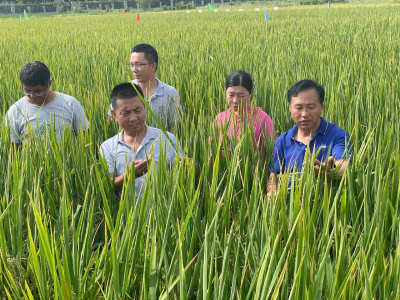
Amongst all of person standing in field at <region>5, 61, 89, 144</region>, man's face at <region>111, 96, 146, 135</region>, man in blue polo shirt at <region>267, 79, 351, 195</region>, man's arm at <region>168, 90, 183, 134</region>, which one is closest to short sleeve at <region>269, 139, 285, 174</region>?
man in blue polo shirt at <region>267, 79, 351, 195</region>

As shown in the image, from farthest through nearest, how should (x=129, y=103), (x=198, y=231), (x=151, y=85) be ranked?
(x=151, y=85) → (x=129, y=103) → (x=198, y=231)

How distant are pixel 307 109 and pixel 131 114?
0.70 m

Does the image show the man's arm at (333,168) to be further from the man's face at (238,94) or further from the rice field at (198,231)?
the man's face at (238,94)

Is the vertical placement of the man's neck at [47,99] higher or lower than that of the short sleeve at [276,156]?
higher

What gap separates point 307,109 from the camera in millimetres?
2143

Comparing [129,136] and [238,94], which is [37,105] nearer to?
[129,136]

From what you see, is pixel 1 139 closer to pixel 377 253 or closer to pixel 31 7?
pixel 377 253

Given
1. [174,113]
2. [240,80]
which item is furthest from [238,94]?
[174,113]

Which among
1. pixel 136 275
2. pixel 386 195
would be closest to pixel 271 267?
pixel 136 275

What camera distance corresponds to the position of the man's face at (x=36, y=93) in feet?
8.54

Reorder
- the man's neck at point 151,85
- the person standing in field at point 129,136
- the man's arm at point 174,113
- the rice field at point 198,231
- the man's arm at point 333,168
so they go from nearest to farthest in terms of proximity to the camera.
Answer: the rice field at point 198,231 < the man's arm at point 333,168 < the person standing in field at point 129,136 < the man's arm at point 174,113 < the man's neck at point 151,85

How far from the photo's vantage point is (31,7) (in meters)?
43.7

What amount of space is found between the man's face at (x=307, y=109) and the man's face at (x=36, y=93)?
1233 millimetres

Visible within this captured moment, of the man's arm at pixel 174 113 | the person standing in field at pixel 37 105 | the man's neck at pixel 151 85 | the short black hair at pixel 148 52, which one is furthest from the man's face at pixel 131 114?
the short black hair at pixel 148 52
